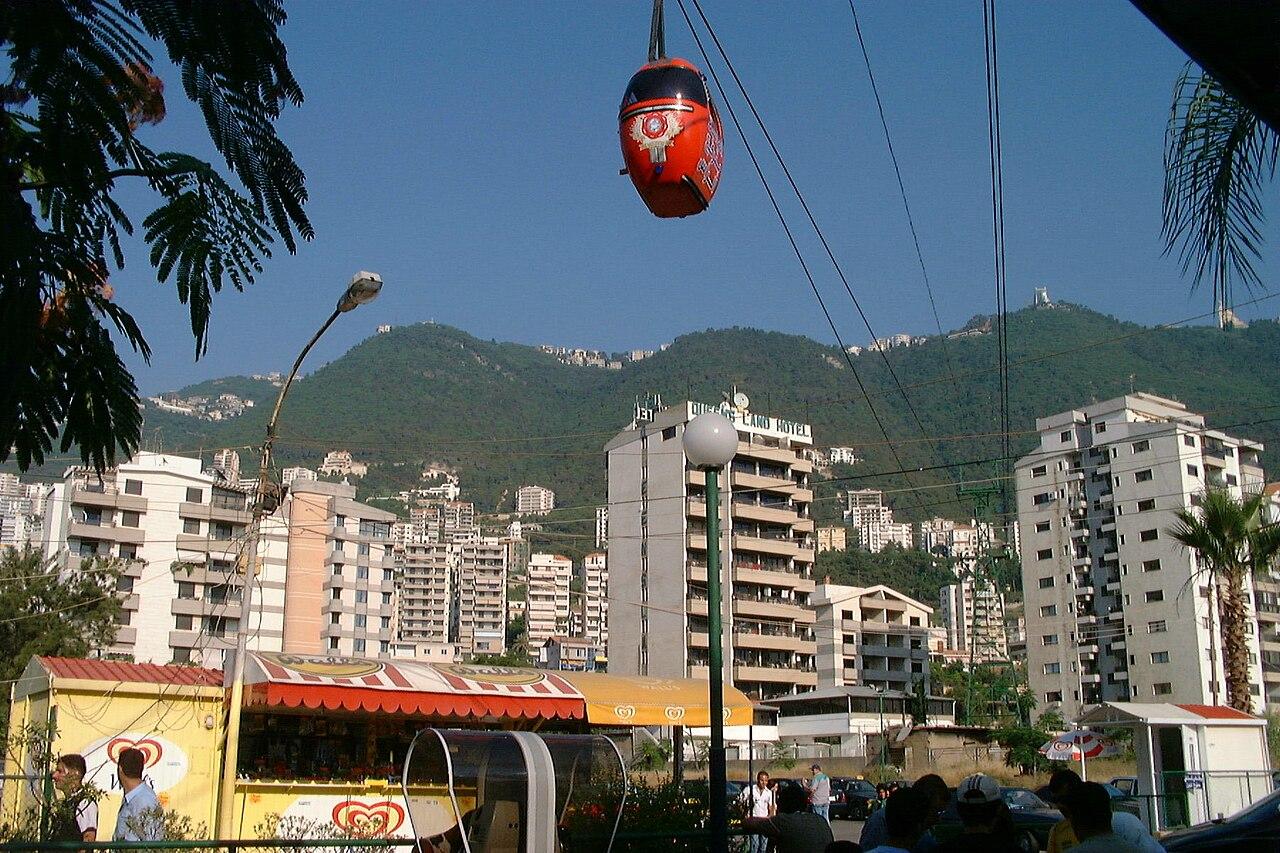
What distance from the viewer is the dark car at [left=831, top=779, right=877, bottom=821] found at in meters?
36.1

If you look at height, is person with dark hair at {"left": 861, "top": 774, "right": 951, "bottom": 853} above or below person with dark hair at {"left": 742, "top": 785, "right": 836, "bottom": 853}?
above

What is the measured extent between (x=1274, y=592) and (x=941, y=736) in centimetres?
4044

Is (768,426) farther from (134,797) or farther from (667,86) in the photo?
(134,797)

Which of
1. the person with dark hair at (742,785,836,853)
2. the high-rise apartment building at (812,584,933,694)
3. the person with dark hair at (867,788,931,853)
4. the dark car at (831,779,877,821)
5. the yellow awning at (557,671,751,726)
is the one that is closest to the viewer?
the person with dark hair at (867,788,931,853)

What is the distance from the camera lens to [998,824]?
6027mm

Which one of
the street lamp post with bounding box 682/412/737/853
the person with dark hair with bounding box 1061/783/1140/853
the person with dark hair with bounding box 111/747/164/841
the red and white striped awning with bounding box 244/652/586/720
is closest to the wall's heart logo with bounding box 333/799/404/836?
the red and white striped awning with bounding box 244/652/586/720

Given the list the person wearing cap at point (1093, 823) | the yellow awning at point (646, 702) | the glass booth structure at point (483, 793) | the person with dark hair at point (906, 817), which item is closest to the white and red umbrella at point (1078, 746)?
A: the yellow awning at point (646, 702)

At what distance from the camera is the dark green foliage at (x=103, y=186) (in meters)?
4.01

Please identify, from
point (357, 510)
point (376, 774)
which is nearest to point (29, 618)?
point (376, 774)

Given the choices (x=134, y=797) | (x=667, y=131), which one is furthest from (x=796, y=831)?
(x=667, y=131)

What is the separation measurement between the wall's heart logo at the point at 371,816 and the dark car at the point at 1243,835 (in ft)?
31.7

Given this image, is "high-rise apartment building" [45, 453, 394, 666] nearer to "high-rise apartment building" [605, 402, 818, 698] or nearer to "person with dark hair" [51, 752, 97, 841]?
"high-rise apartment building" [605, 402, 818, 698]

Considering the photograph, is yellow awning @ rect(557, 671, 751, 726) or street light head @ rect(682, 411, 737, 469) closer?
street light head @ rect(682, 411, 737, 469)

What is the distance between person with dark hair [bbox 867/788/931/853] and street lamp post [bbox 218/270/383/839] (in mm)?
10490
